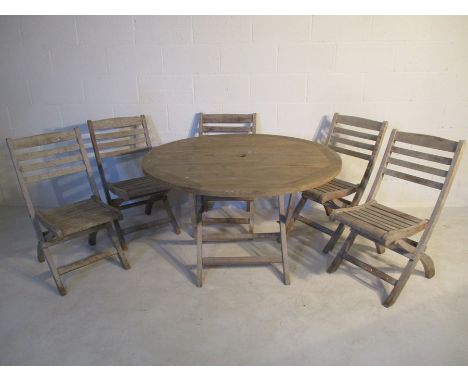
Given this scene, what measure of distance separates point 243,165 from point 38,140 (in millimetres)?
1419

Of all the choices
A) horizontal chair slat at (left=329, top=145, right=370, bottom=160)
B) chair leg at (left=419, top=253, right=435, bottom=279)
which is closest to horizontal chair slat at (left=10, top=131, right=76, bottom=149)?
horizontal chair slat at (left=329, top=145, right=370, bottom=160)

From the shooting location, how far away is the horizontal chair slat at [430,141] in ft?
7.34

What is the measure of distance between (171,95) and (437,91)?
2.26 m

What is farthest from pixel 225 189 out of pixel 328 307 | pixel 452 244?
pixel 452 244

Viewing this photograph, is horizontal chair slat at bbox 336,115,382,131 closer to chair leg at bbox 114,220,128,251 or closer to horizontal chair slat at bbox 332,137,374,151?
horizontal chair slat at bbox 332,137,374,151

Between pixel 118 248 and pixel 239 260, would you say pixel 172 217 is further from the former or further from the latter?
pixel 239 260

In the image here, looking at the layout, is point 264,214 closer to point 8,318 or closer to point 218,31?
point 218,31

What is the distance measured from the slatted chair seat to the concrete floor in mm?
431

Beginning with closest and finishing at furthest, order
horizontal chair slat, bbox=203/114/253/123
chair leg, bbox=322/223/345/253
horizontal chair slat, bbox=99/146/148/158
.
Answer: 1. chair leg, bbox=322/223/345/253
2. horizontal chair slat, bbox=99/146/148/158
3. horizontal chair slat, bbox=203/114/253/123

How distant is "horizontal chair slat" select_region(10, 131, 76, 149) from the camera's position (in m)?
2.50

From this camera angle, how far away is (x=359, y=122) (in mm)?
2984

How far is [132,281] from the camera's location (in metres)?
2.54

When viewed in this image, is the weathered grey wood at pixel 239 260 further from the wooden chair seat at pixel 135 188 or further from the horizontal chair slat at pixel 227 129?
the horizontal chair slat at pixel 227 129

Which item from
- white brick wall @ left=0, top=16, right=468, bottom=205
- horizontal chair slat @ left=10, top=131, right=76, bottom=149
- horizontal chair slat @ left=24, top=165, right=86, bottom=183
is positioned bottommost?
horizontal chair slat @ left=24, top=165, right=86, bottom=183
